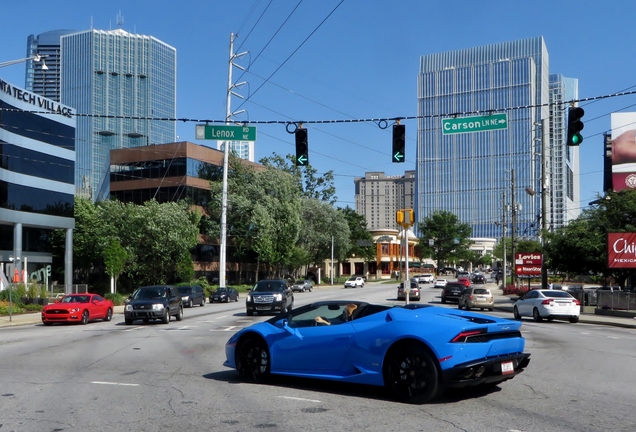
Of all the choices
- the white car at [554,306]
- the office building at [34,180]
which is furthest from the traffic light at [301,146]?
the office building at [34,180]

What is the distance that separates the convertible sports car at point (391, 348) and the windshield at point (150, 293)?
17459 millimetres

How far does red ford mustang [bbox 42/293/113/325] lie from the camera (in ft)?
94.0

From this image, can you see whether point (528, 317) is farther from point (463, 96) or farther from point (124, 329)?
point (463, 96)

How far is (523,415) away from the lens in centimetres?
851

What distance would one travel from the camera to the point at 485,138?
112 metres

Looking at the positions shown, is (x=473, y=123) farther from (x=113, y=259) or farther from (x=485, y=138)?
(x=485, y=138)

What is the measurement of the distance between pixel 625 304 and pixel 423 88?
8007cm

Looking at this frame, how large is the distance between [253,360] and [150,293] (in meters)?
17.8

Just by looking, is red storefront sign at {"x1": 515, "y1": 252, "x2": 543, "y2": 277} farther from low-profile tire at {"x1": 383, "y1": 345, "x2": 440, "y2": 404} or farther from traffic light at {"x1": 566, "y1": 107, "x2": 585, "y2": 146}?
low-profile tire at {"x1": 383, "y1": 345, "x2": 440, "y2": 404}

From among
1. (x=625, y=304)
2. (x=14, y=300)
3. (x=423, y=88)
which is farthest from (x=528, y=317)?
(x=423, y=88)

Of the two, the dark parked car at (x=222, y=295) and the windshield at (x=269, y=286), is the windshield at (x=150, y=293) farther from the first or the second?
the dark parked car at (x=222, y=295)

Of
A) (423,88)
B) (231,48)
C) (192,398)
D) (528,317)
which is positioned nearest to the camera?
(192,398)

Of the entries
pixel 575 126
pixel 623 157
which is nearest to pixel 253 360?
pixel 575 126

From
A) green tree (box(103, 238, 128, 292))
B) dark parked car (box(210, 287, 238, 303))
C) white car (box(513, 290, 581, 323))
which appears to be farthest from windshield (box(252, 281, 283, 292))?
green tree (box(103, 238, 128, 292))
